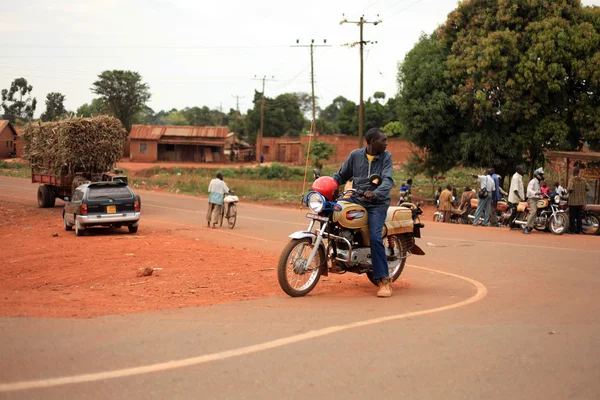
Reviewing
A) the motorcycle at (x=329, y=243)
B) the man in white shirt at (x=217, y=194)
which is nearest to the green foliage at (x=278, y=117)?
the man in white shirt at (x=217, y=194)

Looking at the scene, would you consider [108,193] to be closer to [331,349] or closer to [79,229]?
[79,229]

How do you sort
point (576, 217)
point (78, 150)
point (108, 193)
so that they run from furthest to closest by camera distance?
point (78, 150), point (576, 217), point (108, 193)

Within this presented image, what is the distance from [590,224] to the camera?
67.7 ft

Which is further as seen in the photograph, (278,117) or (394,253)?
(278,117)

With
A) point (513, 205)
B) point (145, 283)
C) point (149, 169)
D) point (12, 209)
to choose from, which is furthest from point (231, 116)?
point (145, 283)

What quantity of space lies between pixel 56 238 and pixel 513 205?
13.9 m

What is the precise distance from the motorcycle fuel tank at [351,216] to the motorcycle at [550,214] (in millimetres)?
13025

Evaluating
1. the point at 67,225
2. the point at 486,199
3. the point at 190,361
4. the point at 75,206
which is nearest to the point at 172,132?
the point at 67,225

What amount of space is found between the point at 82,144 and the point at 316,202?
833 inches

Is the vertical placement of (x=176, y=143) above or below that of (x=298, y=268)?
above

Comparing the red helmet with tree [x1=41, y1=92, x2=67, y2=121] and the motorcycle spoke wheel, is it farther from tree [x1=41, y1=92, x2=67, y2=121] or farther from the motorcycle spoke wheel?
tree [x1=41, y1=92, x2=67, y2=121]

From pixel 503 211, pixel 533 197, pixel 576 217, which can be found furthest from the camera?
pixel 503 211

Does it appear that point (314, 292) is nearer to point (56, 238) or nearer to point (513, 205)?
point (56, 238)

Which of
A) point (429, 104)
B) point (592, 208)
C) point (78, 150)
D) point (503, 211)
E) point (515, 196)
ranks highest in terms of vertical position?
point (429, 104)
